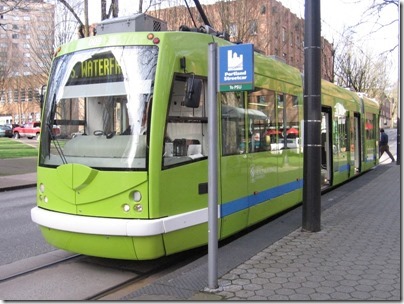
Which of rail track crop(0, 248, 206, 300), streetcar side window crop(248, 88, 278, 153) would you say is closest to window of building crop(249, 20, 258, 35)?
streetcar side window crop(248, 88, 278, 153)

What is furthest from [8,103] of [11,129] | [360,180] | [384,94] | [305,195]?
[305,195]

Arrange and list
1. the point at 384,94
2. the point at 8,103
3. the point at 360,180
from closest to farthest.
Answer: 1. the point at 360,180
2. the point at 384,94
3. the point at 8,103

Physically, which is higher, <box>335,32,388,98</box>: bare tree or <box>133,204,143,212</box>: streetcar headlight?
<box>335,32,388,98</box>: bare tree

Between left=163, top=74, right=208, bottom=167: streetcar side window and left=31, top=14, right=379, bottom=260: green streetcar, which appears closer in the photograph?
left=31, top=14, right=379, bottom=260: green streetcar

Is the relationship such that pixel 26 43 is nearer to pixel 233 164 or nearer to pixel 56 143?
pixel 56 143

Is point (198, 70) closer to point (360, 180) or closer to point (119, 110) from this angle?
point (119, 110)

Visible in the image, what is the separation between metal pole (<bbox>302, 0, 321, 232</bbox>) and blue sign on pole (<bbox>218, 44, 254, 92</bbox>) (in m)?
2.78

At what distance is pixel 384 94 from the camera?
146 feet

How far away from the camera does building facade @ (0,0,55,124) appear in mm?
20859

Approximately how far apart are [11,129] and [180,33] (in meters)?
51.7

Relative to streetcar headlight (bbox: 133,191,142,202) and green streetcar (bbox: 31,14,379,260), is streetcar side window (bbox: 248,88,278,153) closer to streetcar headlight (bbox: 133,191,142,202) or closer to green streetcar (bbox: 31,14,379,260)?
green streetcar (bbox: 31,14,379,260)

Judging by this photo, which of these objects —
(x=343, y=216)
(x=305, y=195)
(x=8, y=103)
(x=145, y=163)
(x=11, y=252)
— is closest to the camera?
(x=145, y=163)

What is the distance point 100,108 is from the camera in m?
5.67

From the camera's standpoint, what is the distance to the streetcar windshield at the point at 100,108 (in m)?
5.31
